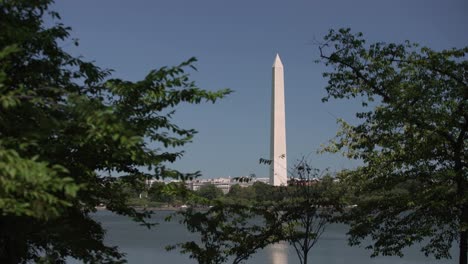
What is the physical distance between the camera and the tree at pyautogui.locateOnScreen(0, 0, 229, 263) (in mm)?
4344

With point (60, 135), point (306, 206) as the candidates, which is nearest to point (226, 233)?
point (306, 206)

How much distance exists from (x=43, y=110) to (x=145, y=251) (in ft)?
113

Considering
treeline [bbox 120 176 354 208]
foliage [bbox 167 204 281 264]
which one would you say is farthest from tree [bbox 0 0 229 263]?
foliage [bbox 167 204 281 264]

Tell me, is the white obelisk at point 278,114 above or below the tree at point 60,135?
above

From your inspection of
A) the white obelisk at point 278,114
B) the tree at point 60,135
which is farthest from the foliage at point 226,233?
the white obelisk at point 278,114

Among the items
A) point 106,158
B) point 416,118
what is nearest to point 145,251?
point 416,118

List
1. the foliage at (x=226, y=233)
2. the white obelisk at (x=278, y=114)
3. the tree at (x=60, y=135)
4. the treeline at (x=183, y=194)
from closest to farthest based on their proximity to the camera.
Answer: the tree at (x=60, y=135)
the treeline at (x=183, y=194)
the foliage at (x=226, y=233)
the white obelisk at (x=278, y=114)

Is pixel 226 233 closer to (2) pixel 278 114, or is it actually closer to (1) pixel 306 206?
(1) pixel 306 206

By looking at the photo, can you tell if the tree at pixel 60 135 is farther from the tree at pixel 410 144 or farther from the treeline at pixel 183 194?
the tree at pixel 410 144

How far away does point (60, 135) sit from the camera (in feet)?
17.4

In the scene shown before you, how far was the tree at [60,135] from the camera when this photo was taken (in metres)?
4.34

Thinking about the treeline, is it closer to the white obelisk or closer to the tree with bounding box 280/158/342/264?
the tree with bounding box 280/158/342/264

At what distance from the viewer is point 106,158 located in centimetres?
622

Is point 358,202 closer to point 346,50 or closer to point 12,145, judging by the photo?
point 346,50
